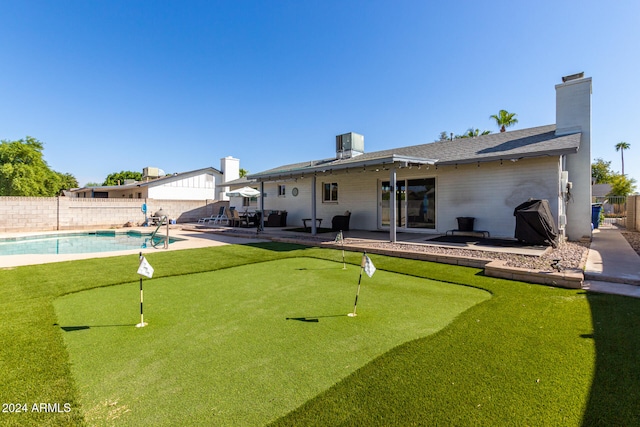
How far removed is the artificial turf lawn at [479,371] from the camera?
185 cm

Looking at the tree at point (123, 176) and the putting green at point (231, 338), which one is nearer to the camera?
the putting green at point (231, 338)

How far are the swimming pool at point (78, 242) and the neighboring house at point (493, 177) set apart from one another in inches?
235

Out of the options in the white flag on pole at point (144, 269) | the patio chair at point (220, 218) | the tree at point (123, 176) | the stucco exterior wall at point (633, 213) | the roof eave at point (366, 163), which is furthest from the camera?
the tree at point (123, 176)

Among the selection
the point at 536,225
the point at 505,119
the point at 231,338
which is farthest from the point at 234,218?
the point at 505,119

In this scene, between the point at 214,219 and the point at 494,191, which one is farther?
the point at 214,219

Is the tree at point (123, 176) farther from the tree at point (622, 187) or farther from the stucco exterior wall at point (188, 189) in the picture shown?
the tree at point (622, 187)

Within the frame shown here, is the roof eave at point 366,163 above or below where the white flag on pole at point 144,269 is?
above

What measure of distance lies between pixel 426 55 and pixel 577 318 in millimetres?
12864

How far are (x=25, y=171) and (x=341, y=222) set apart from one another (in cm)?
4518

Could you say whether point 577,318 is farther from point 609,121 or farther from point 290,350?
point 609,121

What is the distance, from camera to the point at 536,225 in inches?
303

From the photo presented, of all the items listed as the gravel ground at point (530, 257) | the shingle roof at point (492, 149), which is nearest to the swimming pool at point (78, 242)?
the shingle roof at point (492, 149)

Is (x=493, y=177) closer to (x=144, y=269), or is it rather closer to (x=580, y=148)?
(x=580, y=148)

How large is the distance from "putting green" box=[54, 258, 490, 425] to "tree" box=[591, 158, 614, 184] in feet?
180
